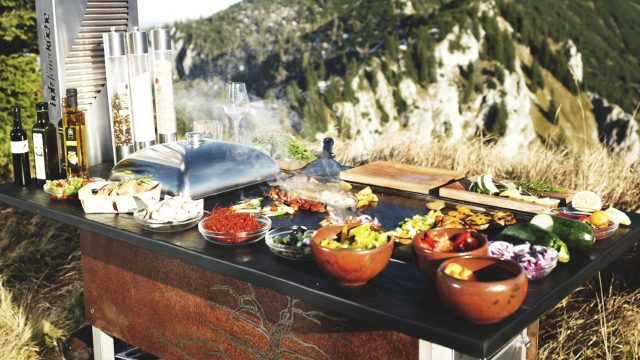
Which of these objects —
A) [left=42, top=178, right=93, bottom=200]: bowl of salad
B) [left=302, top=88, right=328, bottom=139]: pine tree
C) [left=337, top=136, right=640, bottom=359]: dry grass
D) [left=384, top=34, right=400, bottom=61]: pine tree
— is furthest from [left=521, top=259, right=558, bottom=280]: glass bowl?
[left=384, top=34, right=400, bottom=61]: pine tree

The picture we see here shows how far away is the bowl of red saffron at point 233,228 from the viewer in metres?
2.35

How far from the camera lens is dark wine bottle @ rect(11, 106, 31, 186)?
313 cm

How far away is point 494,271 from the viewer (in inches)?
72.1

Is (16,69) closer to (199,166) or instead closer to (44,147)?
(44,147)

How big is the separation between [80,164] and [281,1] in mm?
47168

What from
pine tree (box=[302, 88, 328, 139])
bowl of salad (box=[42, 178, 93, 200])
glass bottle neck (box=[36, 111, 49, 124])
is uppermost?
glass bottle neck (box=[36, 111, 49, 124])

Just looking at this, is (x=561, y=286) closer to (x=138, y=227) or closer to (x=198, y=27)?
(x=138, y=227)

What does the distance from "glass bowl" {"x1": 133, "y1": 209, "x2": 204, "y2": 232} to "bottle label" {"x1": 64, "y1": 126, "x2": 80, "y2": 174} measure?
0.86 metres

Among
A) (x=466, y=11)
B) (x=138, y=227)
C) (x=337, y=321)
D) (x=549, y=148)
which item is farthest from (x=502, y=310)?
(x=466, y=11)

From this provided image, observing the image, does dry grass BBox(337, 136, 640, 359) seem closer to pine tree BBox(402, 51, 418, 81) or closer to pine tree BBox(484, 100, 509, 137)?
pine tree BBox(402, 51, 418, 81)

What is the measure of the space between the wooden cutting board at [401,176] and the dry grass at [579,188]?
108cm

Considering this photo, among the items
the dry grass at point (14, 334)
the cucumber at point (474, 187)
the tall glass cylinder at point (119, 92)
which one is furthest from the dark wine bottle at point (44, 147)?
the cucumber at point (474, 187)

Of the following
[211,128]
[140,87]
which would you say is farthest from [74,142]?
[211,128]

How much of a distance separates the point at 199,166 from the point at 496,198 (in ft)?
4.40
